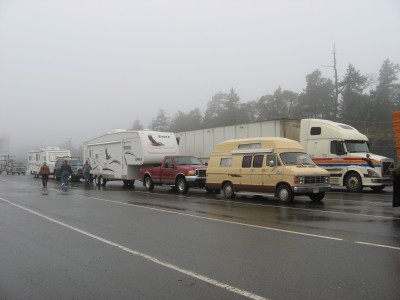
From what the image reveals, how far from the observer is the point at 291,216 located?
11.6 metres

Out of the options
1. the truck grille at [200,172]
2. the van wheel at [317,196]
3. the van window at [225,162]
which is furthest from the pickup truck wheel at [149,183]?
the van wheel at [317,196]

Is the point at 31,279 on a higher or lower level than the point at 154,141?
lower

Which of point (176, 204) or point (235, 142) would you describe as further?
point (235, 142)

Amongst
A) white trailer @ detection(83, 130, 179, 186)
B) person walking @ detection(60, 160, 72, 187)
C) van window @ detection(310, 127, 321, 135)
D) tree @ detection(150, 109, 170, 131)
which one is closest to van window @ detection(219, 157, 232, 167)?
van window @ detection(310, 127, 321, 135)

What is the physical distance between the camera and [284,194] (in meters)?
14.8

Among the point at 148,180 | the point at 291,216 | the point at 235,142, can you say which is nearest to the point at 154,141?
the point at 148,180

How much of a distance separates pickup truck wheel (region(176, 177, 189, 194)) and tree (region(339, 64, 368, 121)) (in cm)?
4805

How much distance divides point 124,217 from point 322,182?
7.20 meters

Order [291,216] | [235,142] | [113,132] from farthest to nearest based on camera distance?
[113,132] < [235,142] < [291,216]

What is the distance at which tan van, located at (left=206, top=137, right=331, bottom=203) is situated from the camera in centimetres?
1462

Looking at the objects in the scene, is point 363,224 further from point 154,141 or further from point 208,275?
point 154,141

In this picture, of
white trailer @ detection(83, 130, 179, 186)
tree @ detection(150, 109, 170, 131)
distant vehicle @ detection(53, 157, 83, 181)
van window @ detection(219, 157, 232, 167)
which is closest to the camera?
van window @ detection(219, 157, 232, 167)

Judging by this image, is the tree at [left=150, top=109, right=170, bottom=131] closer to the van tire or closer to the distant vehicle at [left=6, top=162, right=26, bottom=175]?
the distant vehicle at [left=6, top=162, right=26, bottom=175]

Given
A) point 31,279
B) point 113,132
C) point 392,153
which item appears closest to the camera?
point 31,279
